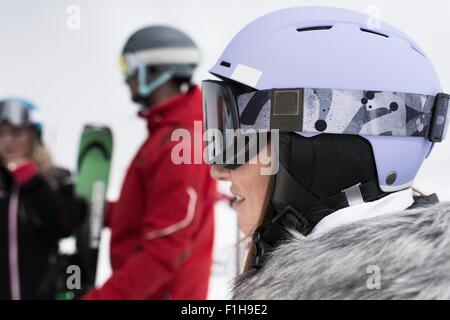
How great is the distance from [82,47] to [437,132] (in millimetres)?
11849

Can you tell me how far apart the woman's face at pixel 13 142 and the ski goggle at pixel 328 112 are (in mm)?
2077

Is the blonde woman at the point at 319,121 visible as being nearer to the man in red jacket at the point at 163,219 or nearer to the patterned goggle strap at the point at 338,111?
the patterned goggle strap at the point at 338,111

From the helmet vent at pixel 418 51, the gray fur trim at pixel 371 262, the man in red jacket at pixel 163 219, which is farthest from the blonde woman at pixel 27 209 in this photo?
the helmet vent at pixel 418 51

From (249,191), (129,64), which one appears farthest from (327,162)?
(129,64)

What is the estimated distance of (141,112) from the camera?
2.41 meters

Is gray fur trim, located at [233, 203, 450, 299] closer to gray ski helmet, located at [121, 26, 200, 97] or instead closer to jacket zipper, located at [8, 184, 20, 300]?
gray ski helmet, located at [121, 26, 200, 97]

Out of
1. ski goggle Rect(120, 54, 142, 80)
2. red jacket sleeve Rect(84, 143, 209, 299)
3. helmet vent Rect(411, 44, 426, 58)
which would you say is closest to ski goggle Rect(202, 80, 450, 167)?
helmet vent Rect(411, 44, 426, 58)

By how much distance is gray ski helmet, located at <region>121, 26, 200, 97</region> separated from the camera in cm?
261

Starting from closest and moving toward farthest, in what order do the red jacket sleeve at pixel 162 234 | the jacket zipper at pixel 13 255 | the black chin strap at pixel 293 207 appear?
the black chin strap at pixel 293 207
the red jacket sleeve at pixel 162 234
the jacket zipper at pixel 13 255

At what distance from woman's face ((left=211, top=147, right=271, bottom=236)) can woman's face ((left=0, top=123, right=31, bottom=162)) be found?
212cm

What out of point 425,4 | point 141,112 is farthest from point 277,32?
point 425,4

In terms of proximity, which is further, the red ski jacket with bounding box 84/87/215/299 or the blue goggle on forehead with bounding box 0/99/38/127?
the blue goggle on forehead with bounding box 0/99/38/127

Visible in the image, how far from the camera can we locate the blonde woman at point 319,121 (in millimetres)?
1231

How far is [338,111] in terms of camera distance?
124 centimetres
